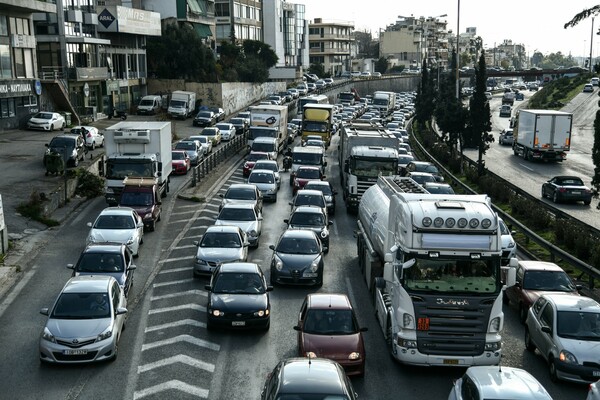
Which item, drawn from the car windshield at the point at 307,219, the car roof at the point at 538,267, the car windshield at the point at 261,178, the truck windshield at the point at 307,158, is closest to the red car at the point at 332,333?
the car roof at the point at 538,267

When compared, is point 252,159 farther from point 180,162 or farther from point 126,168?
point 126,168

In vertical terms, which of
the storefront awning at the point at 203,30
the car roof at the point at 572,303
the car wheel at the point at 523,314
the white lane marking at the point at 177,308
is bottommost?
the car wheel at the point at 523,314

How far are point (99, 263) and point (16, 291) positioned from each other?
141 inches

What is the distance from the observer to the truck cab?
103ft

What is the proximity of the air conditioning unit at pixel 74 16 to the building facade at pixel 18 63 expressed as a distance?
204 inches

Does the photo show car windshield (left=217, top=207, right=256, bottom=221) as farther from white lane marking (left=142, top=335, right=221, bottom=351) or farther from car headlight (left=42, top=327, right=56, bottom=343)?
car headlight (left=42, top=327, right=56, bottom=343)

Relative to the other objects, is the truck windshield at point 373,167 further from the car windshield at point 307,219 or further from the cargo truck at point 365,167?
the car windshield at point 307,219

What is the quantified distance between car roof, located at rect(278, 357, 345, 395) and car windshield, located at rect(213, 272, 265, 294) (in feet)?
23.4

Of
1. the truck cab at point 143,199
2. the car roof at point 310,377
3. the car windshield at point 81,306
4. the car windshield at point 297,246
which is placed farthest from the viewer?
the truck cab at point 143,199

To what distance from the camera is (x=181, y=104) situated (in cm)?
7581

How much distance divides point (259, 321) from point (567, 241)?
15117 mm

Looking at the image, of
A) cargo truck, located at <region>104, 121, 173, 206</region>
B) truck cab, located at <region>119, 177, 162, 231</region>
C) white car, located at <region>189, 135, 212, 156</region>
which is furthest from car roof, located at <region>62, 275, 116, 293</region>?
white car, located at <region>189, 135, 212, 156</region>

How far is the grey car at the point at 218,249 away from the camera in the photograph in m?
24.2

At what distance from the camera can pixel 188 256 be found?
27.9m
